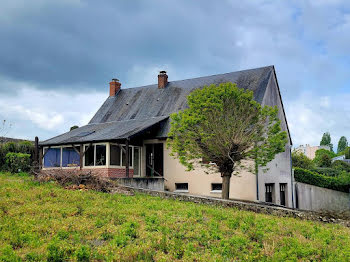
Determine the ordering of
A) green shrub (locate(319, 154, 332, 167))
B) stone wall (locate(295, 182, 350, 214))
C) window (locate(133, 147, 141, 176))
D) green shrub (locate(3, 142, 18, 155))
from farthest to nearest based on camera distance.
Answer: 1. green shrub (locate(319, 154, 332, 167))
2. stone wall (locate(295, 182, 350, 214))
3. green shrub (locate(3, 142, 18, 155))
4. window (locate(133, 147, 141, 176))

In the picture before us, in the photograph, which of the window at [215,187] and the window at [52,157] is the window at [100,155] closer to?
the window at [52,157]

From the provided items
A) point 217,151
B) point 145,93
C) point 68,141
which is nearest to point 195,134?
point 217,151

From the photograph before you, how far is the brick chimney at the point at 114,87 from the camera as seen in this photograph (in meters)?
29.0

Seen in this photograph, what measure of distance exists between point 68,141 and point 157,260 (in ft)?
52.1

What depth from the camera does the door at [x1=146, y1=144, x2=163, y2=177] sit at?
22062 millimetres

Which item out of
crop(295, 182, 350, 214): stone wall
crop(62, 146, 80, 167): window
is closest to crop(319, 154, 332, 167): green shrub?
crop(295, 182, 350, 214): stone wall

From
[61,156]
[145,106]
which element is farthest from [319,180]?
[61,156]

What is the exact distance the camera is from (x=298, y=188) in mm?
25391

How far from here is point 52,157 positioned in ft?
75.9

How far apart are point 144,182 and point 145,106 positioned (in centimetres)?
772

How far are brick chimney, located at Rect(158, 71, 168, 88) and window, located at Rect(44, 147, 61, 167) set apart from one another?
866cm

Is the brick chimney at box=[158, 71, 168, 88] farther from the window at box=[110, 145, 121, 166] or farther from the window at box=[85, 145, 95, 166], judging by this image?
the window at box=[85, 145, 95, 166]

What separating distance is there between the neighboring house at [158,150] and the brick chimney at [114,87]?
3.11m

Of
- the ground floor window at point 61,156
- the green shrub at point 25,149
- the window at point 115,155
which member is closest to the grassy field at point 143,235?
the window at point 115,155
